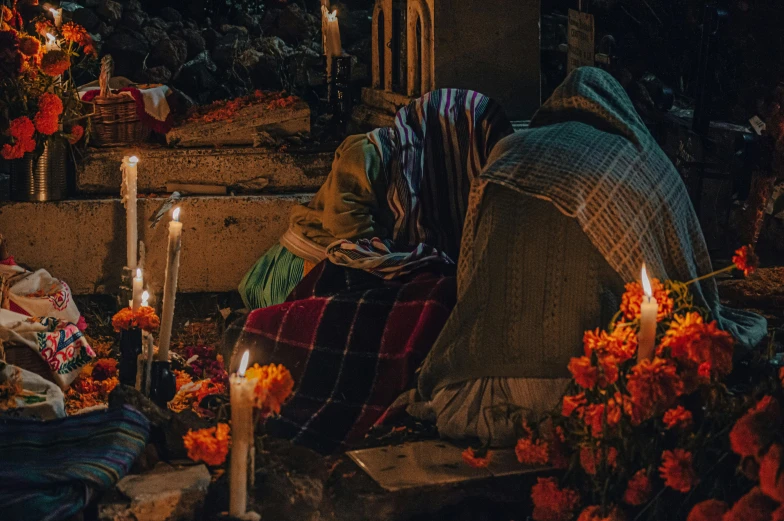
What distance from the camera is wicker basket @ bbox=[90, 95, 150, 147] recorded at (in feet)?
22.2

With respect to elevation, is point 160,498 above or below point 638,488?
below

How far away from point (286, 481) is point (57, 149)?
375 centimetres

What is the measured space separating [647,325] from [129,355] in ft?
7.39

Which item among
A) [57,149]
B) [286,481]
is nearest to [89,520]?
[286,481]

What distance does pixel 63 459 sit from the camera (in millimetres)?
3623

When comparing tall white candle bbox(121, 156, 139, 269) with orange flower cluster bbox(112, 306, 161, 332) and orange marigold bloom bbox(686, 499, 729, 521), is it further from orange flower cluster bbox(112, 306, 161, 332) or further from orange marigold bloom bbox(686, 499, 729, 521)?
orange marigold bloom bbox(686, 499, 729, 521)

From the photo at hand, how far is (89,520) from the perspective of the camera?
11.6 ft

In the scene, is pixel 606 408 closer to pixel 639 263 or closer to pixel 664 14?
pixel 639 263

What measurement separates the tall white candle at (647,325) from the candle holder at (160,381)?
199 centimetres

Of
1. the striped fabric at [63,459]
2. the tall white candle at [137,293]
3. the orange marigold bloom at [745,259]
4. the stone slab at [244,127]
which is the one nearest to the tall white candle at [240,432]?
the striped fabric at [63,459]

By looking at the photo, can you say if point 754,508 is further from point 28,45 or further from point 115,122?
point 115,122

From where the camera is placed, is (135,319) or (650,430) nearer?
(650,430)

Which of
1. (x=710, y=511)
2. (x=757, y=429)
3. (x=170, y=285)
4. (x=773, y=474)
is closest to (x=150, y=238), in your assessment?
(x=170, y=285)

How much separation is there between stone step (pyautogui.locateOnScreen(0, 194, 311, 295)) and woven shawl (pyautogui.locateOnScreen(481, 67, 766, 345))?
2.65m
